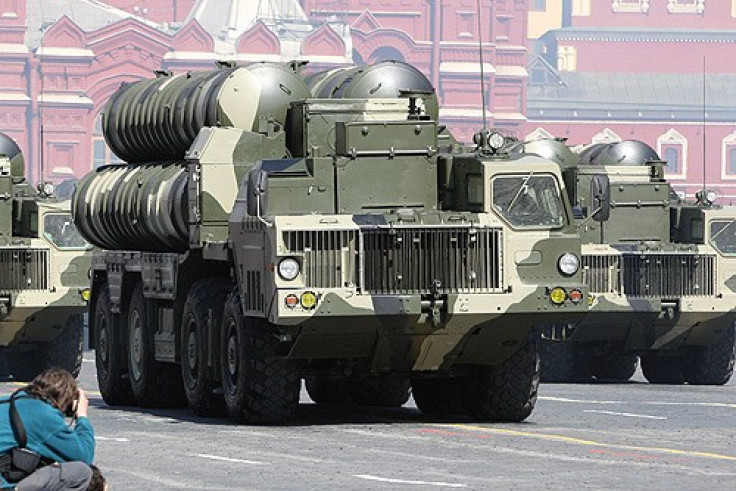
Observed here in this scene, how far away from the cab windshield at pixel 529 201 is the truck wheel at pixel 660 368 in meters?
11.8

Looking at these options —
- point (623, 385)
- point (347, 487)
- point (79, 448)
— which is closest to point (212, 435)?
point (347, 487)

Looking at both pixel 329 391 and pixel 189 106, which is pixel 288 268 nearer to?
pixel 189 106

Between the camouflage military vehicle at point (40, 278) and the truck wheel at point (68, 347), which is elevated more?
the camouflage military vehicle at point (40, 278)

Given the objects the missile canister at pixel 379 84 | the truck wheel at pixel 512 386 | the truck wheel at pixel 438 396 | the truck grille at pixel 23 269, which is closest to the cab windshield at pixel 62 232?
the truck grille at pixel 23 269

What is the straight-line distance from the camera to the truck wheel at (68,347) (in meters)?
34.2

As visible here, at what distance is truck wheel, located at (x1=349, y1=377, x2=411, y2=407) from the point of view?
26.1m

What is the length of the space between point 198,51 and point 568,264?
161 metres

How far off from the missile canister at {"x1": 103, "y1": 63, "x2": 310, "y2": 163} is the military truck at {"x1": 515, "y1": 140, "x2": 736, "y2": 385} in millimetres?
6592

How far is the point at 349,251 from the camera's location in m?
22.2

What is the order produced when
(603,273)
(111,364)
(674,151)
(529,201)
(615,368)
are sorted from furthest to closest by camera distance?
1. (674,151)
2. (615,368)
3. (603,273)
4. (111,364)
5. (529,201)

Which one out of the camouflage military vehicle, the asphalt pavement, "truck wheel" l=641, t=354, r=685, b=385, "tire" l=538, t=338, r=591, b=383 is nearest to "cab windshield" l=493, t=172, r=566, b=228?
the asphalt pavement

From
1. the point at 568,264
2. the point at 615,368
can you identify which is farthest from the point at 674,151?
the point at 568,264

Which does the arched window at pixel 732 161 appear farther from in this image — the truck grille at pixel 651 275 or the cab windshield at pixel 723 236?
the truck grille at pixel 651 275

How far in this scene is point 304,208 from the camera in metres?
22.8
